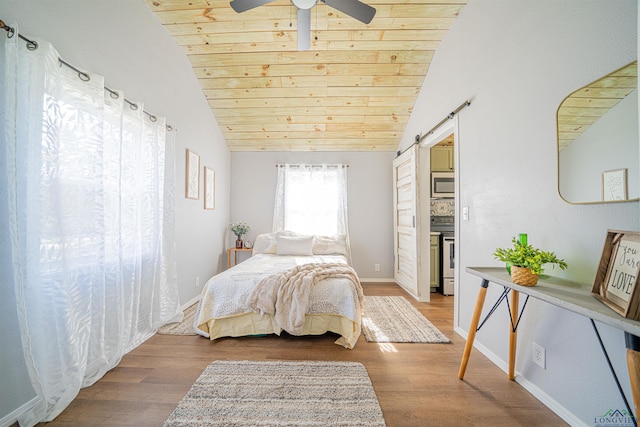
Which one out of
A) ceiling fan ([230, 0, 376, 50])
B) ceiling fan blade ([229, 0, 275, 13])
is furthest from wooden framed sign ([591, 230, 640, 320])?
ceiling fan blade ([229, 0, 275, 13])

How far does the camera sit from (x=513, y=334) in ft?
5.66

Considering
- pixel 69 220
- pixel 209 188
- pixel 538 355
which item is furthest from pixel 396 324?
pixel 209 188

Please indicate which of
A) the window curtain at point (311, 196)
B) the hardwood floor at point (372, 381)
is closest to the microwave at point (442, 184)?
the window curtain at point (311, 196)

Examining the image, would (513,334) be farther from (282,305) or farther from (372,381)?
(282,305)

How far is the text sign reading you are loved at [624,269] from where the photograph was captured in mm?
999

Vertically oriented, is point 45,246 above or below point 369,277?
above

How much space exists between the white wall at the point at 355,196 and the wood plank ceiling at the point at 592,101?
320 centimetres

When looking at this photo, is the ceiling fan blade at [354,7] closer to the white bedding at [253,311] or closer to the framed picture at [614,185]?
the framed picture at [614,185]

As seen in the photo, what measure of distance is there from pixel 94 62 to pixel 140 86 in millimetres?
497

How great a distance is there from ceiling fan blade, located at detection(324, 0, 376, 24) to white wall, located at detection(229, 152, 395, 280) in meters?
2.71

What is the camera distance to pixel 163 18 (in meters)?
2.73

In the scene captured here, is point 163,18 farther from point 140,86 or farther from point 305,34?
point 305,34

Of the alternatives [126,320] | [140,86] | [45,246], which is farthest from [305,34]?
[126,320]

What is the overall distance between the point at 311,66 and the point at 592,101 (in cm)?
278
